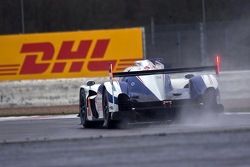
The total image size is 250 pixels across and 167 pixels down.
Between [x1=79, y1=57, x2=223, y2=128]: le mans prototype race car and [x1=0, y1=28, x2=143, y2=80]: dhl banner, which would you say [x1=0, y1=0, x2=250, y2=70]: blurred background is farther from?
[x1=79, y1=57, x2=223, y2=128]: le mans prototype race car

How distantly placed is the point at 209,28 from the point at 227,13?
22926mm

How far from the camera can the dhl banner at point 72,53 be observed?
26047 millimetres

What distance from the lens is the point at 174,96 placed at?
1595 cm

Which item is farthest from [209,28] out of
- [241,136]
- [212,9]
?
[212,9]

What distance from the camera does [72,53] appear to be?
26.3 meters

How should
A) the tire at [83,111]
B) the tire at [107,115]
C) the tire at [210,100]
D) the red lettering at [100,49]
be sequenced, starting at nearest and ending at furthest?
the tire at [210,100]
the tire at [107,115]
the tire at [83,111]
the red lettering at [100,49]

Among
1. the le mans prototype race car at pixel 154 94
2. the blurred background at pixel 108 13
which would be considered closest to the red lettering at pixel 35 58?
the le mans prototype race car at pixel 154 94

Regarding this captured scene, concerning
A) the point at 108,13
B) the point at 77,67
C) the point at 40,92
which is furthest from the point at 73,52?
the point at 108,13

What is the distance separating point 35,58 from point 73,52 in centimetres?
126

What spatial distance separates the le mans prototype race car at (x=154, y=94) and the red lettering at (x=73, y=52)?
32.9 ft

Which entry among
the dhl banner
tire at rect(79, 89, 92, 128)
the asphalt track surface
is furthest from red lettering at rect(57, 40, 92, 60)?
the asphalt track surface

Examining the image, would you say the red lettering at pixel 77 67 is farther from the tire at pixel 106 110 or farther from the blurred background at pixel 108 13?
the blurred background at pixel 108 13

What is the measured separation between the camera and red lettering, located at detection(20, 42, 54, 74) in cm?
2642

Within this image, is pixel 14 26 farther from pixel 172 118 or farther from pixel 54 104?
pixel 172 118
